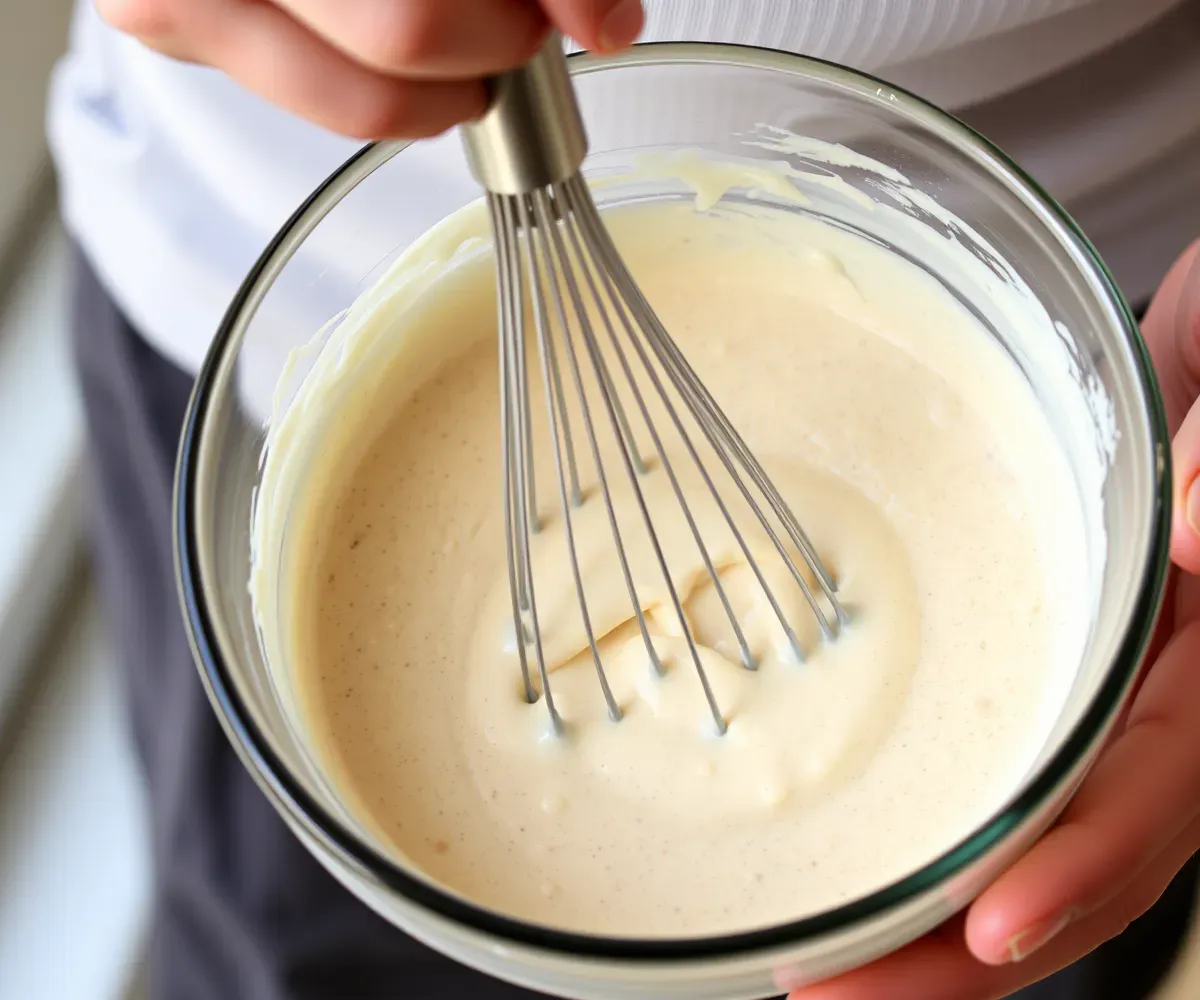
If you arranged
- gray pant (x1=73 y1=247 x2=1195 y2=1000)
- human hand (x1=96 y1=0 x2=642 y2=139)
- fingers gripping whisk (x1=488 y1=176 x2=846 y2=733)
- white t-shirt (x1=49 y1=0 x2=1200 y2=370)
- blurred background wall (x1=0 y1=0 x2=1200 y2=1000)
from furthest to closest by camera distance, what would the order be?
1. blurred background wall (x1=0 y1=0 x2=1200 y2=1000)
2. gray pant (x1=73 y1=247 x2=1195 y2=1000)
3. white t-shirt (x1=49 y1=0 x2=1200 y2=370)
4. fingers gripping whisk (x1=488 y1=176 x2=846 y2=733)
5. human hand (x1=96 y1=0 x2=642 y2=139)

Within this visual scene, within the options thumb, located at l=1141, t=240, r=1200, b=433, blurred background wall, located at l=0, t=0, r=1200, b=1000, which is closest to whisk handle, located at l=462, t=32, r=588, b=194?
thumb, located at l=1141, t=240, r=1200, b=433

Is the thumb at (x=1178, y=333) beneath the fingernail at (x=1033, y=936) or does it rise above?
above

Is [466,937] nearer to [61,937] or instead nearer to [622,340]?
[622,340]

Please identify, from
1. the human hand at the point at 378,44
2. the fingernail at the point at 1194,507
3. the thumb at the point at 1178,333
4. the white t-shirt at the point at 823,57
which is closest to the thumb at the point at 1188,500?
the fingernail at the point at 1194,507

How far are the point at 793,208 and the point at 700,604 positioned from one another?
0.84 feet

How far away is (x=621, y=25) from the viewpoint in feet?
1.37

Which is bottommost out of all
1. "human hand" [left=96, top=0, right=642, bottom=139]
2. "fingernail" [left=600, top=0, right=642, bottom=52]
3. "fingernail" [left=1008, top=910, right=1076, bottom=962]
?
"fingernail" [left=1008, top=910, right=1076, bottom=962]

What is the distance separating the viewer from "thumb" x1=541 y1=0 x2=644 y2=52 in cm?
41

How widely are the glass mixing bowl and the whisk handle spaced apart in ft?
0.64

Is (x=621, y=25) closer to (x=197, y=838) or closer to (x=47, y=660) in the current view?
(x=197, y=838)

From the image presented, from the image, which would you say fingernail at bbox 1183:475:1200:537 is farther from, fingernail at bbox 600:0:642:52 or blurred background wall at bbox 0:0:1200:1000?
blurred background wall at bbox 0:0:1200:1000

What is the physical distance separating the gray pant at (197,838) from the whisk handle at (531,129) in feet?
1.72

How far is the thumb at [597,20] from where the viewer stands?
405 millimetres

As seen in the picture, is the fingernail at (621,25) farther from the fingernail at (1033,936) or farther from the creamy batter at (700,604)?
the fingernail at (1033,936)
